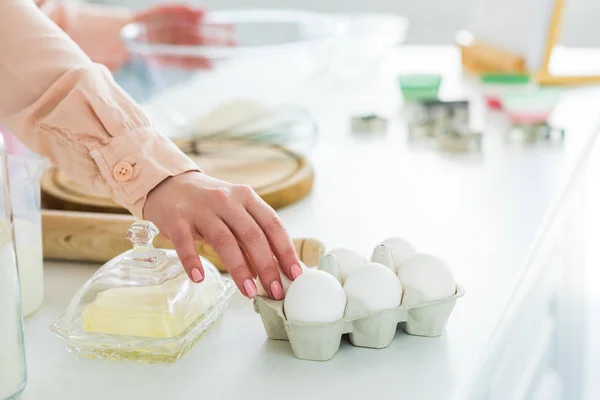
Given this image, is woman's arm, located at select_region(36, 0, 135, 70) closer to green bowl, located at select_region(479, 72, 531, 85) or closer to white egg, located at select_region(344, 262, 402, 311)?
green bowl, located at select_region(479, 72, 531, 85)

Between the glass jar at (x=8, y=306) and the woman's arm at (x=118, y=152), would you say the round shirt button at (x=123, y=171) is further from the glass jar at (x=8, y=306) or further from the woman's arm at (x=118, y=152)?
the glass jar at (x=8, y=306)

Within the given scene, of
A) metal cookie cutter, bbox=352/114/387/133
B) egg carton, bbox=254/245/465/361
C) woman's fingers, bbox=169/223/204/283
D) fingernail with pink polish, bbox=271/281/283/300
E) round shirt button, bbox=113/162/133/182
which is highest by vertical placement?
round shirt button, bbox=113/162/133/182

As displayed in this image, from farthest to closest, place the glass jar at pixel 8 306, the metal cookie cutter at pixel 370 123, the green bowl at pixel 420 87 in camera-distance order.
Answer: the green bowl at pixel 420 87 < the metal cookie cutter at pixel 370 123 < the glass jar at pixel 8 306

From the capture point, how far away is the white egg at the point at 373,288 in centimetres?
80

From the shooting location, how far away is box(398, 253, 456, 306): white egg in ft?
2.69

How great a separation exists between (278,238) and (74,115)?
0.26m

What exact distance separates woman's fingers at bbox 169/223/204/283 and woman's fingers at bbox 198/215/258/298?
2cm

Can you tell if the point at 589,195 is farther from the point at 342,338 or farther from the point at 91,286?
the point at 91,286

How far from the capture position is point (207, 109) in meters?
1.49

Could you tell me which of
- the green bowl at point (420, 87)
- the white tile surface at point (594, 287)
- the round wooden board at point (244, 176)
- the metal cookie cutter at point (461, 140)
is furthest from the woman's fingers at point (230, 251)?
the white tile surface at point (594, 287)

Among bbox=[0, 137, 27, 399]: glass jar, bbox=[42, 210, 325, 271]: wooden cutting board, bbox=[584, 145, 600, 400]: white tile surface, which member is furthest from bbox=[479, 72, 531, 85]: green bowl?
bbox=[0, 137, 27, 399]: glass jar

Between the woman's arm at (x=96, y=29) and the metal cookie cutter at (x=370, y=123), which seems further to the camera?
the woman's arm at (x=96, y=29)

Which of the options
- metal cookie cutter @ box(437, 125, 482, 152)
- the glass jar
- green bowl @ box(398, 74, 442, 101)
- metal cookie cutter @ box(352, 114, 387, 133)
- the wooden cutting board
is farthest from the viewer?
green bowl @ box(398, 74, 442, 101)

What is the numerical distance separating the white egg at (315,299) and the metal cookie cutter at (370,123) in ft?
3.04
